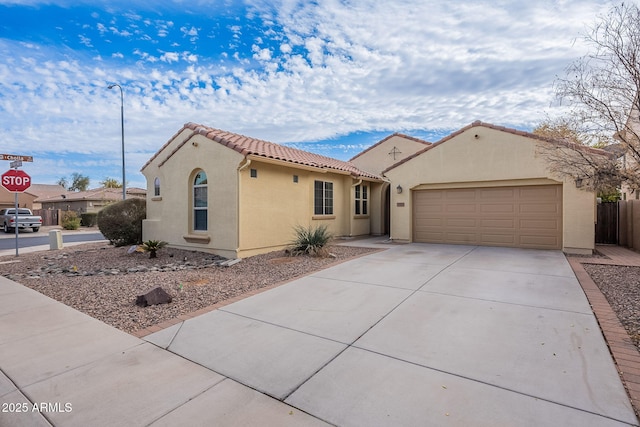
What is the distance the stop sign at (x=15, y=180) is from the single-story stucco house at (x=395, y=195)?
153 inches

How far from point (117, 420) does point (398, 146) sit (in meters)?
17.1

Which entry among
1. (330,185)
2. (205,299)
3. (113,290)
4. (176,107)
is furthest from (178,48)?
(205,299)

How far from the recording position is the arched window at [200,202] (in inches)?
425

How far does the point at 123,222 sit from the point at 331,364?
1241 cm

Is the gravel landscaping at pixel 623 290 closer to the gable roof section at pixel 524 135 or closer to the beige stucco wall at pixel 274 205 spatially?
the gable roof section at pixel 524 135

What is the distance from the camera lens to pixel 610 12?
214 inches

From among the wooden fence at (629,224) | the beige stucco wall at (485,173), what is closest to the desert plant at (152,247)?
the beige stucco wall at (485,173)

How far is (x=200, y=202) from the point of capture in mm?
10945

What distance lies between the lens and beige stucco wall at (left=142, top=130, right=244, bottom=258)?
977 centimetres

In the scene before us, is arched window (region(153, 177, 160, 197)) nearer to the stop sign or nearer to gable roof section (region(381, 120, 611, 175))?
the stop sign

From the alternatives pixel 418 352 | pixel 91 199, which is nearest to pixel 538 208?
pixel 418 352

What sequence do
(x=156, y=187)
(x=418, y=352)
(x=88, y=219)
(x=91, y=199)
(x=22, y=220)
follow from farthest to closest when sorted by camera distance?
1. (x=91, y=199)
2. (x=88, y=219)
3. (x=22, y=220)
4. (x=156, y=187)
5. (x=418, y=352)

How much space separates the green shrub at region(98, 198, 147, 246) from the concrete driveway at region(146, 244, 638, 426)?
9.51 m

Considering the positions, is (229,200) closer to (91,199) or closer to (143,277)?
(143,277)
